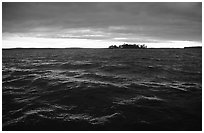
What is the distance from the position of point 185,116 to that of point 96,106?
405 centimetres

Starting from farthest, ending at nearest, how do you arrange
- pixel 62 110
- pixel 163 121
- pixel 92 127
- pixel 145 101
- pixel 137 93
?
pixel 137 93 → pixel 145 101 → pixel 62 110 → pixel 163 121 → pixel 92 127

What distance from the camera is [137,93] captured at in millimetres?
11422

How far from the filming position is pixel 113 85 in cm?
1334

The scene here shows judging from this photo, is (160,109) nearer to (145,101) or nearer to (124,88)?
(145,101)

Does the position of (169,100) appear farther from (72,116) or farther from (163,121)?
(72,116)

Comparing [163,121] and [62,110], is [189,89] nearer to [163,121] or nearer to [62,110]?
[163,121]

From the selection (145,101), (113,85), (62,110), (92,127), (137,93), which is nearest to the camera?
(92,127)

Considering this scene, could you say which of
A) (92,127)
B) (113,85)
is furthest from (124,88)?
(92,127)

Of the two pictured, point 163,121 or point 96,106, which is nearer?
point 163,121

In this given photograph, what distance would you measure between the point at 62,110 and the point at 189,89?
858cm

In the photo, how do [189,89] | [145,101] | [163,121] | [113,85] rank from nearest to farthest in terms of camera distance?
[163,121], [145,101], [189,89], [113,85]

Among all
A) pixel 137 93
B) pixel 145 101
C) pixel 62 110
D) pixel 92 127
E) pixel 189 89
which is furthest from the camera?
pixel 189 89

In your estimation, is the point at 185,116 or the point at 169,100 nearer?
the point at 185,116

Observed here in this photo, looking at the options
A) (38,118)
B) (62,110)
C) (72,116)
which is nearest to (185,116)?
(72,116)
